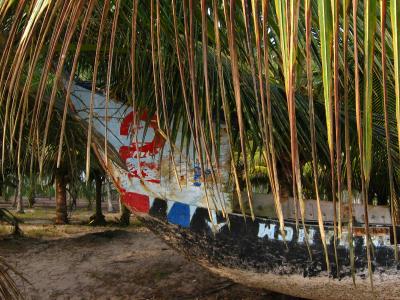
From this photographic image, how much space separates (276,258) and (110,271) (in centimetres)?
245

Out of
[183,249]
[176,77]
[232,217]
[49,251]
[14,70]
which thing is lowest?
[49,251]

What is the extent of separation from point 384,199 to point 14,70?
4921 millimetres

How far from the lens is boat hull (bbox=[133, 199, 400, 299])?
283 centimetres

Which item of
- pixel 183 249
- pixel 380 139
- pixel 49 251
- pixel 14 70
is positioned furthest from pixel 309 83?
pixel 49 251

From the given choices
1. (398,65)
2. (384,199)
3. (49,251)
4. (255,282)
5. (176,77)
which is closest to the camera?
(398,65)

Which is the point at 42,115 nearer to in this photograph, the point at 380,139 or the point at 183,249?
the point at 183,249

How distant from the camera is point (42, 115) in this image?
2.53 m

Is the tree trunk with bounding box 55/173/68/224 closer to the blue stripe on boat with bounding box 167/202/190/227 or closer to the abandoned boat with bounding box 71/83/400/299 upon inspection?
the abandoned boat with bounding box 71/83/400/299

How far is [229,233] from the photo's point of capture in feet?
9.75

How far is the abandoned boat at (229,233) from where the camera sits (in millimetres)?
2818

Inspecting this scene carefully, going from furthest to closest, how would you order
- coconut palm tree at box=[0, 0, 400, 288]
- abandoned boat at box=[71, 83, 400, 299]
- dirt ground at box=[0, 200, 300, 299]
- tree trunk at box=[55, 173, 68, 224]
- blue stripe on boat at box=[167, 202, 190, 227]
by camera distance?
tree trunk at box=[55, 173, 68, 224] → dirt ground at box=[0, 200, 300, 299] → blue stripe on boat at box=[167, 202, 190, 227] → abandoned boat at box=[71, 83, 400, 299] → coconut palm tree at box=[0, 0, 400, 288]

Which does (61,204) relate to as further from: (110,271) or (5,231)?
(110,271)

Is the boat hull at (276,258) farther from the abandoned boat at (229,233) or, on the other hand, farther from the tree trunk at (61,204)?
the tree trunk at (61,204)

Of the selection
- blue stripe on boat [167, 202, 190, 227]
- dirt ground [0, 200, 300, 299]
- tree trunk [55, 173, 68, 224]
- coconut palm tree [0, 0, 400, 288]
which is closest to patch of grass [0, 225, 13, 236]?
dirt ground [0, 200, 300, 299]
